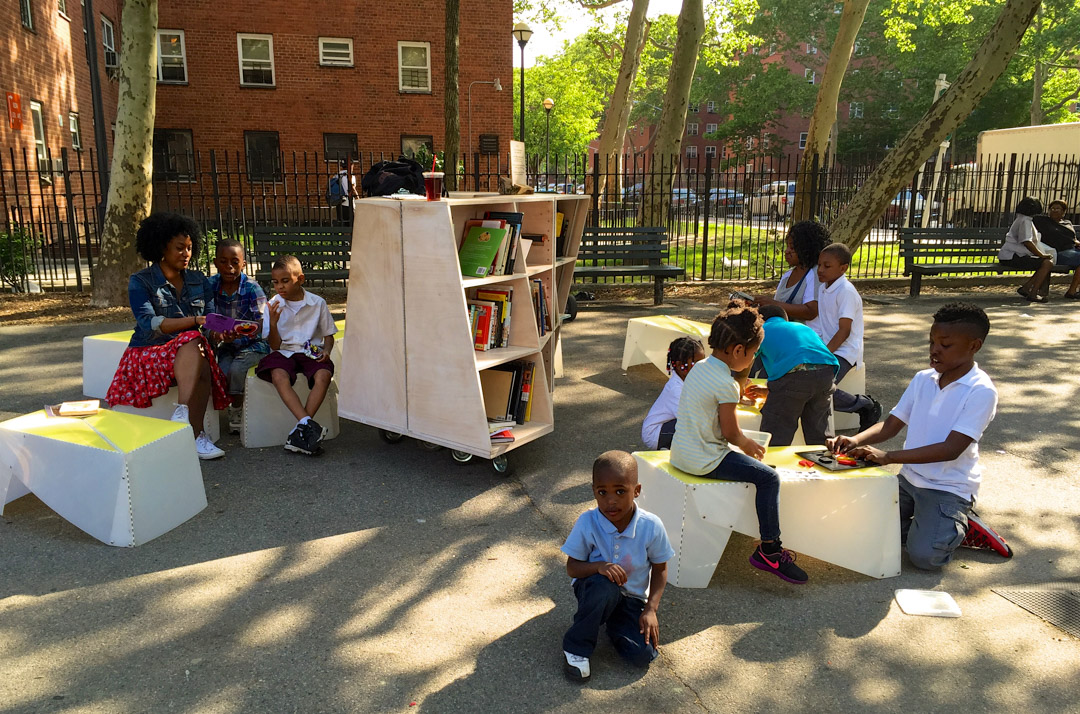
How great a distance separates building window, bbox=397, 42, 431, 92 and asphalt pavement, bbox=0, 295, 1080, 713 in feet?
74.4

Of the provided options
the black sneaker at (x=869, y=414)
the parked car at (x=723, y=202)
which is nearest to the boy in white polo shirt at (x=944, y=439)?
the black sneaker at (x=869, y=414)

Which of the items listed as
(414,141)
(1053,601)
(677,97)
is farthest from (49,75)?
(1053,601)

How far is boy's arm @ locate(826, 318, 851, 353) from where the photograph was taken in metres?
5.82

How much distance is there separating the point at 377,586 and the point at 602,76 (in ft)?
178

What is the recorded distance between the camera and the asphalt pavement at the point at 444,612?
313 centimetres

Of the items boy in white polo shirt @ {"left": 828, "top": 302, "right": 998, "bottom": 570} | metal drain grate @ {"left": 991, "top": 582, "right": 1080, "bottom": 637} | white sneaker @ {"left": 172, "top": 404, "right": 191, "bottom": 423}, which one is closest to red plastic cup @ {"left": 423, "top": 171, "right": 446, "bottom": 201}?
white sneaker @ {"left": 172, "top": 404, "right": 191, "bottom": 423}

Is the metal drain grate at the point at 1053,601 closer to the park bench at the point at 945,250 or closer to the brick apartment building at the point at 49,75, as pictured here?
the park bench at the point at 945,250

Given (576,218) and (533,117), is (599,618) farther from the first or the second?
(533,117)

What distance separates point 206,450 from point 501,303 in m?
2.24

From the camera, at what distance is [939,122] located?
482 inches

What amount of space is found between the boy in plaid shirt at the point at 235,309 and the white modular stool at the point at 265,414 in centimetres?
Result: 20

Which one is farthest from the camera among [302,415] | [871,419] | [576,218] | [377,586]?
[576,218]

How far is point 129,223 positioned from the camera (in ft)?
34.5

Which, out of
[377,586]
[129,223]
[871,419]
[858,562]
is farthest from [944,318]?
[129,223]
